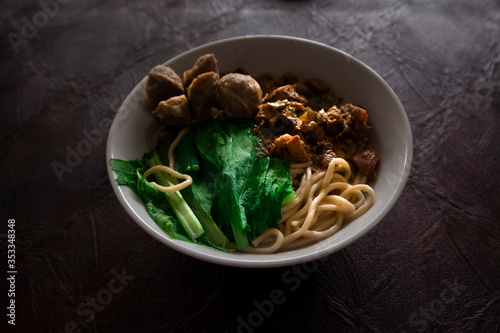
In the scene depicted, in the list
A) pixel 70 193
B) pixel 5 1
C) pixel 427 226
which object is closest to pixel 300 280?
pixel 427 226

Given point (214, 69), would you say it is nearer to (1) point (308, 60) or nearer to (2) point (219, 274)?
(1) point (308, 60)

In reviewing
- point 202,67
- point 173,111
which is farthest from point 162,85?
point 202,67

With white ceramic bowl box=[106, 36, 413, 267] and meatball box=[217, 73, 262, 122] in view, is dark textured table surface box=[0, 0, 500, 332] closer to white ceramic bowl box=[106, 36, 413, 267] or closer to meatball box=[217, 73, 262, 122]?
white ceramic bowl box=[106, 36, 413, 267]

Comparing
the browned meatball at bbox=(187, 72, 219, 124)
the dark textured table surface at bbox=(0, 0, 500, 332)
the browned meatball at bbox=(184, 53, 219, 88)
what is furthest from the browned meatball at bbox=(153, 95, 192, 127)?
the dark textured table surface at bbox=(0, 0, 500, 332)

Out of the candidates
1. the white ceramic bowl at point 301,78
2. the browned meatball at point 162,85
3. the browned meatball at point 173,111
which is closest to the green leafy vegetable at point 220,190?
the white ceramic bowl at point 301,78

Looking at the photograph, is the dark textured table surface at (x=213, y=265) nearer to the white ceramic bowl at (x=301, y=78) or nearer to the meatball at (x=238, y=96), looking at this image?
the white ceramic bowl at (x=301, y=78)
